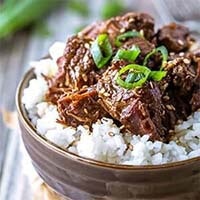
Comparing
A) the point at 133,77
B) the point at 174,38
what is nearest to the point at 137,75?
the point at 133,77

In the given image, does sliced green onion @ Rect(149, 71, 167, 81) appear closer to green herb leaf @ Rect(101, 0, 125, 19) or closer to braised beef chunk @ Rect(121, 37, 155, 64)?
braised beef chunk @ Rect(121, 37, 155, 64)

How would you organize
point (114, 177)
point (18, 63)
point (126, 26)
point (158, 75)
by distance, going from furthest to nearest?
1. point (18, 63)
2. point (126, 26)
3. point (158, 75)
4. point (114, 177)

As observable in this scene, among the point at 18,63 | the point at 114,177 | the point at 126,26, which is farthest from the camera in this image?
the point at 18,63

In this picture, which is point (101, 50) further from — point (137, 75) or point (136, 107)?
point (136, 107)

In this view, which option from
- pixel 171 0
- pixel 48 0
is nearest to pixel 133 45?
pixel 171 0

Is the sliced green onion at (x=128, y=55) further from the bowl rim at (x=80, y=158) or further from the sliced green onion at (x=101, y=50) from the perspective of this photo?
the bowl rim at (x=80, y=158)
